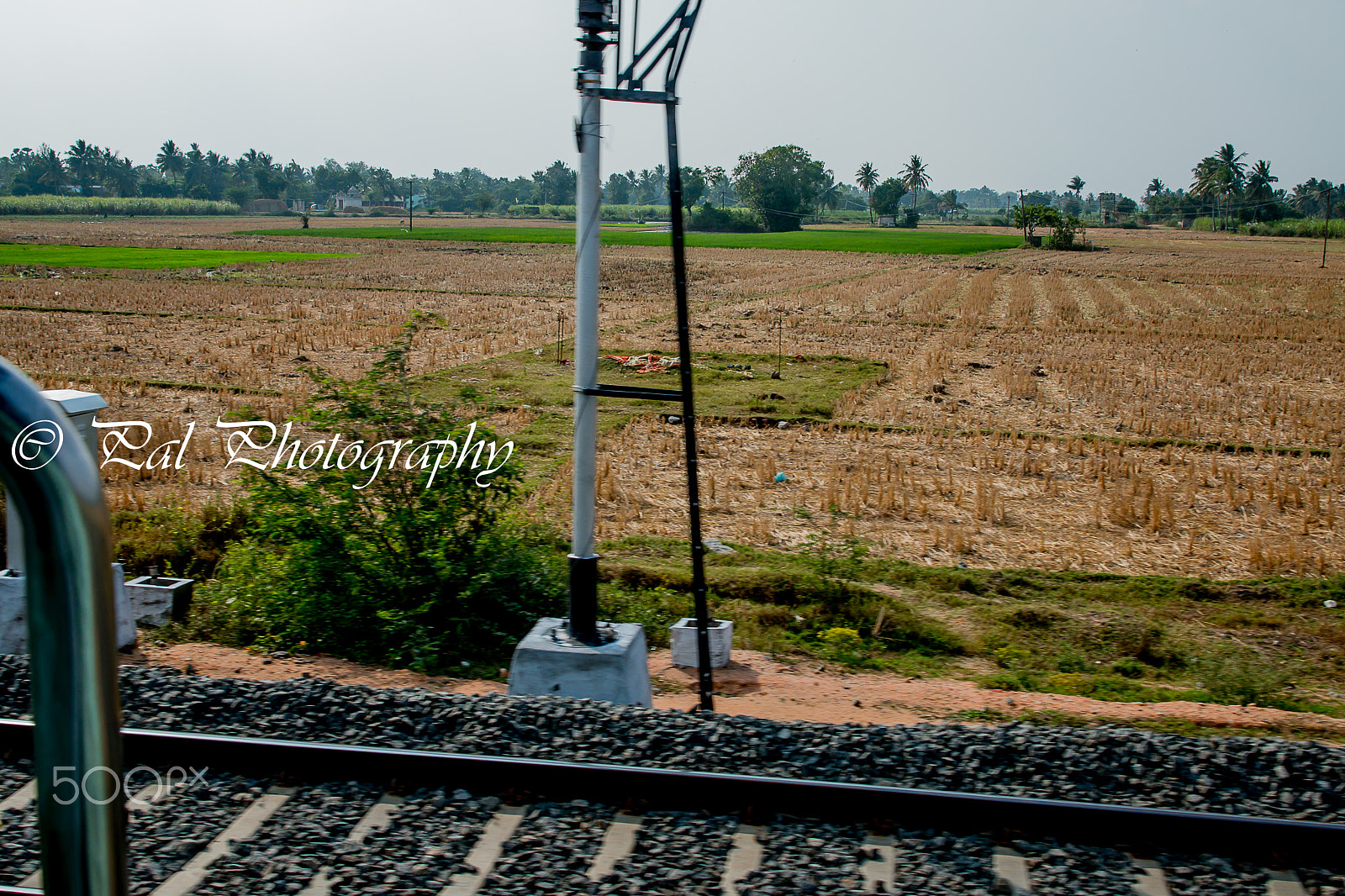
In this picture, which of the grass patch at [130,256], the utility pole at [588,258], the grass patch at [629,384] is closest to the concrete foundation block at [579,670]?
the utility pole at [588,258]

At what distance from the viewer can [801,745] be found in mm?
5328

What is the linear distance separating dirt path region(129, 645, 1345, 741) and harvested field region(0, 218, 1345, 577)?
3126mm

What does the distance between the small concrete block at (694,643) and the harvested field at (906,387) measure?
273 centimetres

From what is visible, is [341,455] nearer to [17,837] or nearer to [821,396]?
[17,837]

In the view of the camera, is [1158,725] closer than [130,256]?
Yes

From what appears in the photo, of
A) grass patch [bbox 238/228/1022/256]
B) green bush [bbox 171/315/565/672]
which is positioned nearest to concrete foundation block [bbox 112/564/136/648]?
green bush [bbox 171/315/565/672]

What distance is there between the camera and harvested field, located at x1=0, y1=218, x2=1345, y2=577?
39.0ft

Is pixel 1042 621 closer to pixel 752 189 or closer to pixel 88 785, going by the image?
pixel 88 785

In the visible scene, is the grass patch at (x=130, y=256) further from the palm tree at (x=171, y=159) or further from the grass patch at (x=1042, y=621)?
the palm tree at (x=171, y=159)

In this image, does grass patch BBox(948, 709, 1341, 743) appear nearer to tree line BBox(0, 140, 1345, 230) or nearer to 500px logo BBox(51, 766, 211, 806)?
500px logo BBox(51, 766, 211, 806)

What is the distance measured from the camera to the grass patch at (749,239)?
78.7 metres

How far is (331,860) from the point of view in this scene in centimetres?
433

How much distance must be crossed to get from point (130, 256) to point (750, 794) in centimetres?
5912

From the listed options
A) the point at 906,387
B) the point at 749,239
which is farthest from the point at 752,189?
the point at 906,387
